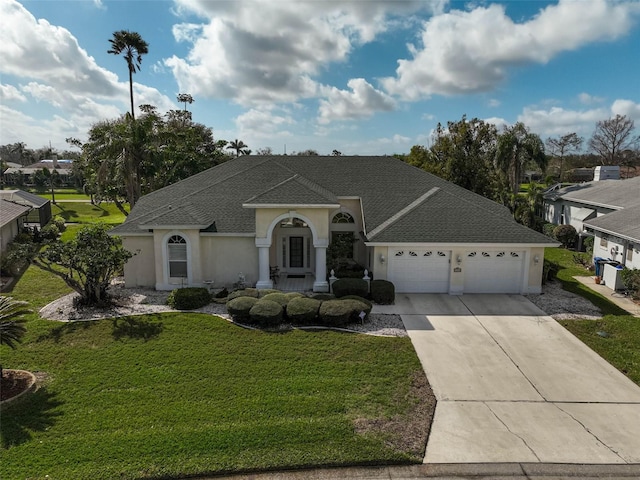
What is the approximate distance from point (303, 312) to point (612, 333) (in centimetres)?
1070

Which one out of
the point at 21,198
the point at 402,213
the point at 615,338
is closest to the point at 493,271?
the point at 402,213

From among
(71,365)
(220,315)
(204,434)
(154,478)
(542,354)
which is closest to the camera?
(154,478)

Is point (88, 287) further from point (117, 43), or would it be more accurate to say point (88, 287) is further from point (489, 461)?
point (117, 43)

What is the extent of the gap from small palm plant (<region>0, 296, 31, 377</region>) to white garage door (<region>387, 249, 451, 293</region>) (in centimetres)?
1316

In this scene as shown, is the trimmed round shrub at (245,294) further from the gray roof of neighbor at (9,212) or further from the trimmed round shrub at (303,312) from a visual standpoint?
the gray roof of neighbor at (9,212)

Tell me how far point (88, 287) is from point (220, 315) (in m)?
5.34

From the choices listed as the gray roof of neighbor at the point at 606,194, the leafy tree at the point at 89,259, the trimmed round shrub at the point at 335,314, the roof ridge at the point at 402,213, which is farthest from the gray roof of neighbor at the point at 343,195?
the gray roof of neighbor at the point at 606,194

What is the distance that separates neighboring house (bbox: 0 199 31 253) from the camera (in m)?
23.4

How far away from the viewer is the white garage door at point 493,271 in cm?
1798

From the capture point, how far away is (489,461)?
308 inches

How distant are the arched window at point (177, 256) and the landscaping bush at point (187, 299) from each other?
7.10ft

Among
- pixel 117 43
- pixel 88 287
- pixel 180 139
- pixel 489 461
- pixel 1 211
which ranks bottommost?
pixel 489 461

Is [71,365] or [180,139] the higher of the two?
[180,139]

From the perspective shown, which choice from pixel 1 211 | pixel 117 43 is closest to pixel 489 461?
pixel 1 211
